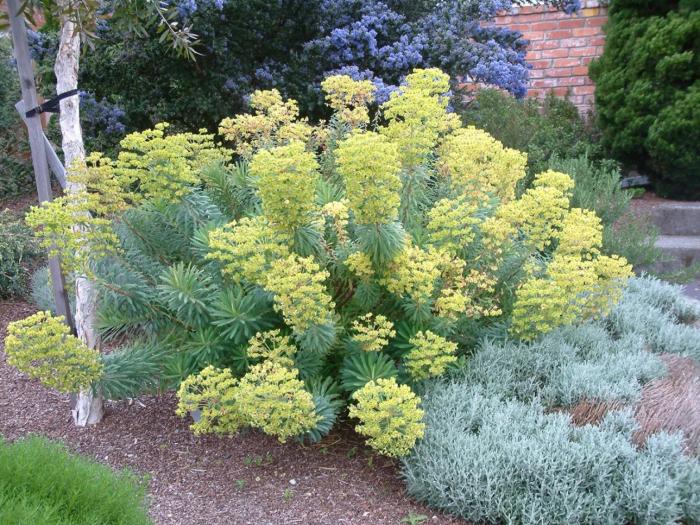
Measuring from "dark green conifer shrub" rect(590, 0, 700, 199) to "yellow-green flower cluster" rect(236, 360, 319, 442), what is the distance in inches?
234

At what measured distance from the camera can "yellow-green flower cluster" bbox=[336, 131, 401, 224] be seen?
2613mm

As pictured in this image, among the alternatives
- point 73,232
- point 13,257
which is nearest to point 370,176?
point 73,232

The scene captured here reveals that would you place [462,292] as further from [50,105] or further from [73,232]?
[50,105]

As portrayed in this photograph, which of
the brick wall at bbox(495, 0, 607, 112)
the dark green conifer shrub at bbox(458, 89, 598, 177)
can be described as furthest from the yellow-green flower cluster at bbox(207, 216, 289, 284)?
the brick wall at bbox(495, 0, 607, 112)

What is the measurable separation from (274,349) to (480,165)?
1.46 meters

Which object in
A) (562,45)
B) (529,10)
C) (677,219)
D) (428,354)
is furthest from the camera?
(562,45)

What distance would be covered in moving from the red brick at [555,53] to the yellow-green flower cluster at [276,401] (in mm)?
7297

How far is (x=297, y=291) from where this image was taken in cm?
260

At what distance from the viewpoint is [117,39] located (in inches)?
255

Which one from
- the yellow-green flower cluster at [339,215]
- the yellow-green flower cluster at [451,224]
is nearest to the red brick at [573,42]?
the yellow-green flower cluster at [451,224]

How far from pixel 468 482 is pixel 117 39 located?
545cm

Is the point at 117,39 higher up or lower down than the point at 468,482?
higher up

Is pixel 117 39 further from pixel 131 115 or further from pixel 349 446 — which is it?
pixel 349 446

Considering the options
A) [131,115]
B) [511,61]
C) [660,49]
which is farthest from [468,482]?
[660,49]
